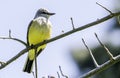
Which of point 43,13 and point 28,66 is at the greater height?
point 43,13

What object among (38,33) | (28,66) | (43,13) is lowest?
(28,66)

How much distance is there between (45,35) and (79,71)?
863cm

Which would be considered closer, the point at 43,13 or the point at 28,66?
the point at 28,66

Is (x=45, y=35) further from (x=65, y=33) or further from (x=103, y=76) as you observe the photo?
(x=103, y=76)

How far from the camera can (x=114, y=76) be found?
15.9 metres

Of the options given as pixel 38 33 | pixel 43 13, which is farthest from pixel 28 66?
pixel 43 13

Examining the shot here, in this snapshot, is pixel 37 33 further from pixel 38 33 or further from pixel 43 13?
pixel 43 13

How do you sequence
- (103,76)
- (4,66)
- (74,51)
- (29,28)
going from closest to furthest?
(4,66) < (29,28) < (103,76) < (74,51)

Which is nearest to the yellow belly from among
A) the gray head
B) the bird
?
the bird

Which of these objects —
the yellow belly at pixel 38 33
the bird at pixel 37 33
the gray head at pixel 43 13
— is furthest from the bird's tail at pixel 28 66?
the gray head at pixel 43 13

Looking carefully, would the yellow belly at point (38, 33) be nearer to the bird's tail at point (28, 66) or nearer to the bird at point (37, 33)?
the bird at point (37, 33)

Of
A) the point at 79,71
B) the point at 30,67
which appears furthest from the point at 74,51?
the point at 30,67

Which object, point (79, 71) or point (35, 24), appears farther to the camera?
point (79, 71)

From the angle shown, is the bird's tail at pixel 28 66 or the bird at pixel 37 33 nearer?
the bird's tail at pixel 28 66
